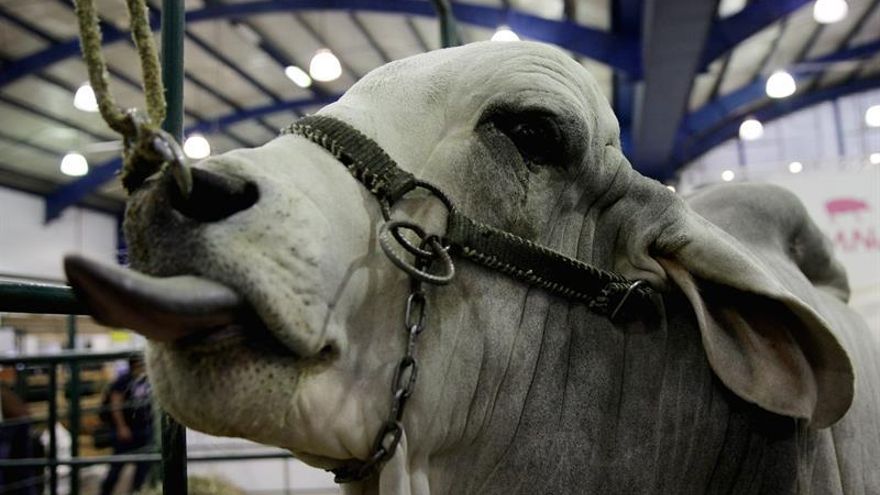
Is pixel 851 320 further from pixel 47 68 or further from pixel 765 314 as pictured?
pixel 47 68

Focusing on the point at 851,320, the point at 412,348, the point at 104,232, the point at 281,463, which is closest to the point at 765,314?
the point at 412,348

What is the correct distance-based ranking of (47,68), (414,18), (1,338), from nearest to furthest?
1. (1,338)
2. (414,18)
3. (47,68)

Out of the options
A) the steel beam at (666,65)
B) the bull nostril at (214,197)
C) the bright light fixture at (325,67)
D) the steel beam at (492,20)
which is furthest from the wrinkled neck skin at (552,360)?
the steel beam at (492,20)

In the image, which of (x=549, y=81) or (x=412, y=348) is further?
(x=549, y=81)

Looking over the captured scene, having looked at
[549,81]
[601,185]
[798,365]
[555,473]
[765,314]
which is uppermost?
[549,81]

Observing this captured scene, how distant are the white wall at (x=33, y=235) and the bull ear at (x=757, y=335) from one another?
16.9 metres

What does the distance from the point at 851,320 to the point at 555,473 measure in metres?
1.52

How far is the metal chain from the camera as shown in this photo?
1326 mm

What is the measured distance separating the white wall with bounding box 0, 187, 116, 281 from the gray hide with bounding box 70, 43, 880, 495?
659 inches

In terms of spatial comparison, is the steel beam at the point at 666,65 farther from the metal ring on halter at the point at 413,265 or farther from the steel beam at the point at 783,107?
the metal ring on halter at the point at 413,265

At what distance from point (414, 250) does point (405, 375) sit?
0.23 metres

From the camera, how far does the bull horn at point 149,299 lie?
979mm

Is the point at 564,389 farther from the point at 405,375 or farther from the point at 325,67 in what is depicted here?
the point at 325,67

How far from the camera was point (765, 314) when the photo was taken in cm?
168
